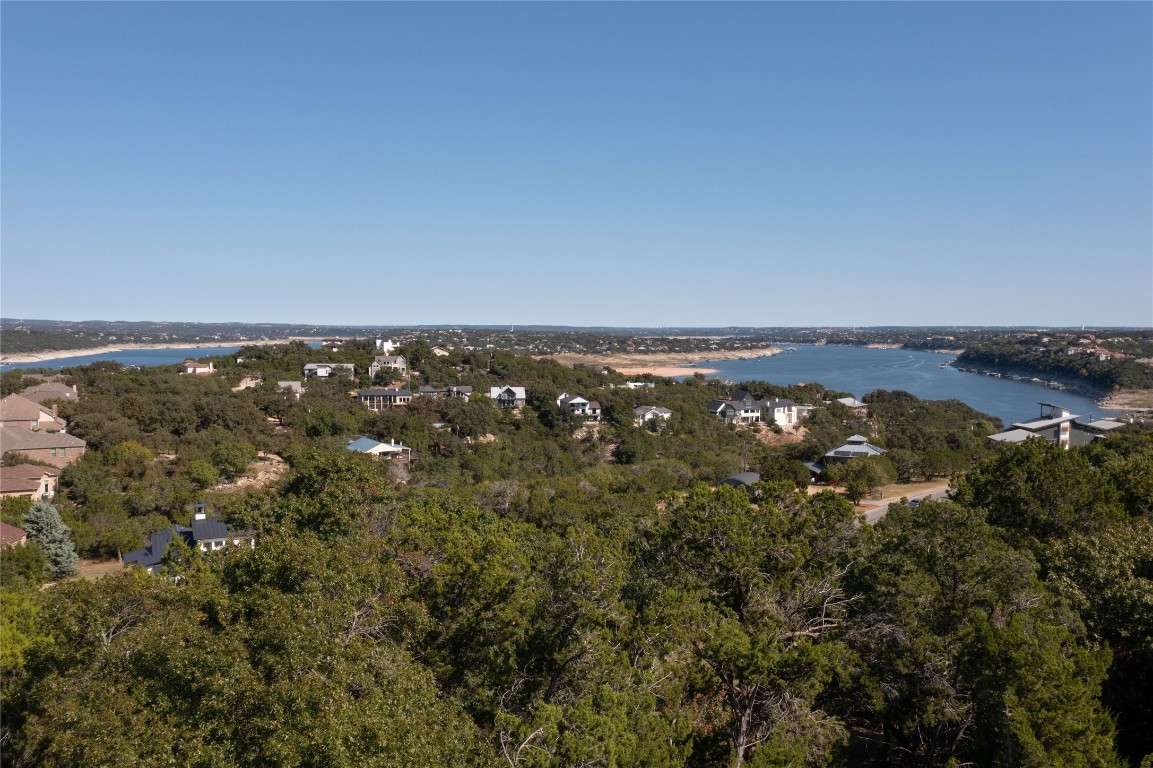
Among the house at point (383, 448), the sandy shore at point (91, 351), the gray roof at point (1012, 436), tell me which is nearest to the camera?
the house at point (383, 448)

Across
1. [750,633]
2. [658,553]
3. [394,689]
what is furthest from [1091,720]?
[394,689]

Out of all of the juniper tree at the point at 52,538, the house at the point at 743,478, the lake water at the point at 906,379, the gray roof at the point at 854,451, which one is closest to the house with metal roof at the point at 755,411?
the gray roof at the point at 854,451

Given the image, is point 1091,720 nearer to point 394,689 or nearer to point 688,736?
point 688,736

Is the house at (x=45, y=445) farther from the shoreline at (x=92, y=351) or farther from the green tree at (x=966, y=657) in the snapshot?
the shoreline at (x=92, y=351)

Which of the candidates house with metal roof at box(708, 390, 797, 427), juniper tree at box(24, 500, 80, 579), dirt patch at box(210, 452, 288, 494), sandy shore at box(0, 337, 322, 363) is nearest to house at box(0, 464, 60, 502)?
juniper tree at box(24, 500, 80, 579)

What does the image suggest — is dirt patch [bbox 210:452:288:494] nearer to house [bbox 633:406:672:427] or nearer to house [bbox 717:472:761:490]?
house [bbox 717:472:761:490]

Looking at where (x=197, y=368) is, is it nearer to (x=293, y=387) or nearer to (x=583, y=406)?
(x=293, y=387)
